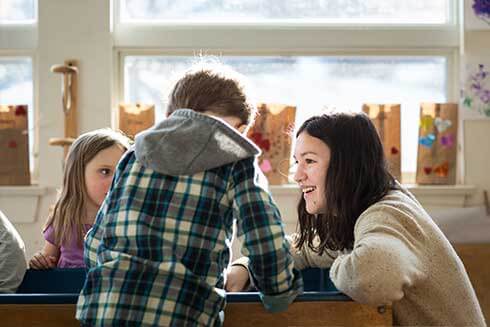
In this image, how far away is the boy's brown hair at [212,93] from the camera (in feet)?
5.67

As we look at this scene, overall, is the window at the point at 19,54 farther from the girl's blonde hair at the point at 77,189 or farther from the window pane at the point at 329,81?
the girl's blonde hair at the point at 77,189

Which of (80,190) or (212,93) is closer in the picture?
(212,93)

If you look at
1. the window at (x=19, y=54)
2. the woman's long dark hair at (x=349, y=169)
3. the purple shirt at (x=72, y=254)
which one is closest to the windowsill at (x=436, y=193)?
the window at (x=19, y=54)

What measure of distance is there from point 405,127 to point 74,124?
1482 mm

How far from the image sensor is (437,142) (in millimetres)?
3717

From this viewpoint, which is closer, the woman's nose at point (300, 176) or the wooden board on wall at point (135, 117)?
the woman's nose at point (300, 176)

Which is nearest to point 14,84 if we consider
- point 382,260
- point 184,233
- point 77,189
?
point 77,189

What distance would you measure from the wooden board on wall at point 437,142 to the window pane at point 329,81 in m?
0.14

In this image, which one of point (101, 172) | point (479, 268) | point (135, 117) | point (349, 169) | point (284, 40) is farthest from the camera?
point (284, 40)

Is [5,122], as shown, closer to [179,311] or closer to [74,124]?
[74,124]

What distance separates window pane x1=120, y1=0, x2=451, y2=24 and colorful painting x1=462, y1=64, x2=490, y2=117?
0.29m

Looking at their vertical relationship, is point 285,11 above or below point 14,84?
above

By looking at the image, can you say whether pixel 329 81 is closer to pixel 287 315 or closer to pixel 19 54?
pixel 19 54

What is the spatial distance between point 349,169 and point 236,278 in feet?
1.26
